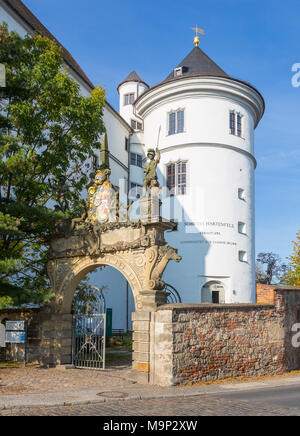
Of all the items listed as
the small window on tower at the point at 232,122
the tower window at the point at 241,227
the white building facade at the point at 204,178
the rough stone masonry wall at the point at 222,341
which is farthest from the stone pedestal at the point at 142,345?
the small window on tower at the point at 232,122

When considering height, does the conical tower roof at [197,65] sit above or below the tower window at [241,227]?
above

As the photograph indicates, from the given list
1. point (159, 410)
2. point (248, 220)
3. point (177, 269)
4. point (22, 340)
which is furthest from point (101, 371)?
point (248, 220)

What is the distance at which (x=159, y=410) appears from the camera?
877 centimetres

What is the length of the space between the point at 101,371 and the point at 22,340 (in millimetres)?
2936

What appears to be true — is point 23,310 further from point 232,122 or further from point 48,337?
point 232,122

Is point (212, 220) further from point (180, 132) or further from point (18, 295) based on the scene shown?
point (18, 295)

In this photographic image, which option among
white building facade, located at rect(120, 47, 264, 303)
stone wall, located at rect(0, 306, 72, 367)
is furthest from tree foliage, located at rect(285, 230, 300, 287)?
stone wall, located at rect(0, 306, 72, 367)

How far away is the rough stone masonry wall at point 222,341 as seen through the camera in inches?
486

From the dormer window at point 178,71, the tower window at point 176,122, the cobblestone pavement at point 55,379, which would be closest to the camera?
the cobblestone pavement at point 55,379

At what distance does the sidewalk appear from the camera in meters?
9.47

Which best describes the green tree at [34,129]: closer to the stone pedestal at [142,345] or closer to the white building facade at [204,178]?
the stone pedestal at [142,345]

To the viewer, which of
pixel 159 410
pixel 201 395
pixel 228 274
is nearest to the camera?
pixel 159 410

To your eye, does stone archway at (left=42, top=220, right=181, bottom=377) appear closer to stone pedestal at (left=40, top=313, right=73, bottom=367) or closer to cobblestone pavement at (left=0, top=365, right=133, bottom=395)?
stone pedestal at (left=40, top=313, right=73, bottom=367)

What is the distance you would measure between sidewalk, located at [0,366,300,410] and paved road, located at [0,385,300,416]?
1.13ft
